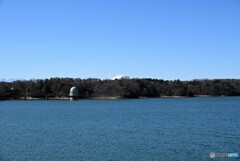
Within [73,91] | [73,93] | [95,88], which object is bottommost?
[73,93]

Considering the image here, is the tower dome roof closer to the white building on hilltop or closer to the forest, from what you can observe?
the white building on hilltop

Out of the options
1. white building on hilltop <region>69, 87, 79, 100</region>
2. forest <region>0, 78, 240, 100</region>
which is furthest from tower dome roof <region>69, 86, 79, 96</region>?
forest <region>0, 78, 240, 100</region>

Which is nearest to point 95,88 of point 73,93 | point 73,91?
point 73,91

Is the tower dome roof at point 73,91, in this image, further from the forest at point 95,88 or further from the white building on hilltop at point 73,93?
the forest at point 95,88

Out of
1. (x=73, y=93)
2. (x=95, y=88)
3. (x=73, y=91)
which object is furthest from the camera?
(x=95, y=88)

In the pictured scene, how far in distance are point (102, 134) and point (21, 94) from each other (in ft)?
409

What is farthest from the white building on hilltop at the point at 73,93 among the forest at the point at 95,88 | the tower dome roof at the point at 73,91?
the forest at the point at 95,88

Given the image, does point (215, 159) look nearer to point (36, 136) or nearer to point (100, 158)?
point (100, 158)

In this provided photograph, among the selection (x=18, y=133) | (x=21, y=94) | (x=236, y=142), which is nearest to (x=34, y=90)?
(x=21, y=94)

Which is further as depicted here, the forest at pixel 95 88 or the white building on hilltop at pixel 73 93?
the forest at pixel 95 88

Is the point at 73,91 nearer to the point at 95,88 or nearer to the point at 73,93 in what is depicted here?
the point at 73,93

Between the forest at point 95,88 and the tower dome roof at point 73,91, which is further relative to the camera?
the forest at point 95,88

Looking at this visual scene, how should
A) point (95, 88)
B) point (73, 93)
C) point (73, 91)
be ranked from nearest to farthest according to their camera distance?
point (73, 93), point (73, 91), point (95, 88)

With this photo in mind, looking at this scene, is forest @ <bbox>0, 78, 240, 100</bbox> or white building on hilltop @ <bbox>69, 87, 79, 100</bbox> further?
forest @ <bbox>0, 78, 240, 100</bbox>
